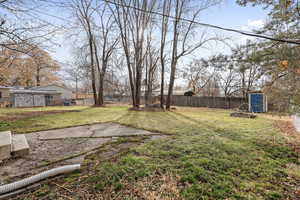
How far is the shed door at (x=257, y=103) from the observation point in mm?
10483

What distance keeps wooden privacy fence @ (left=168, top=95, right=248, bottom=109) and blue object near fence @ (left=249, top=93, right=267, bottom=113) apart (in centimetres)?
252

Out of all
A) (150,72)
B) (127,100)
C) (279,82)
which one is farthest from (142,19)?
(127,100)

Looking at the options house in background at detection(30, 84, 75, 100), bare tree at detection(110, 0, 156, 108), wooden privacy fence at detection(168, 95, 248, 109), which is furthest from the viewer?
house in background at detection(30, 84, 75, 100)

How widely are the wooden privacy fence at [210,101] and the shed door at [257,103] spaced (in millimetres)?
2519

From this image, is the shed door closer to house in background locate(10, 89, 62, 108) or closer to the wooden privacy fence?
the wooden privacy fence

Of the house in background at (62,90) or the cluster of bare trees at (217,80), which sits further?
the house in background at (62,90)

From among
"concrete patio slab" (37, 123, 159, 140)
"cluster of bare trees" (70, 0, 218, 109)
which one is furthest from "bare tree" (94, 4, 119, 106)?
"concrete patio slab" (37, 123, 159, 140)

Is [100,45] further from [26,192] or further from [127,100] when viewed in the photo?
[26,192]

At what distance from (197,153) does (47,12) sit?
230 inches

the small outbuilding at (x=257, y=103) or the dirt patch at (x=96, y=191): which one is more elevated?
the small outbuilding at (x=257, y=103)

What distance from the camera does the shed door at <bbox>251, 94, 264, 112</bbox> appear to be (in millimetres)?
10483

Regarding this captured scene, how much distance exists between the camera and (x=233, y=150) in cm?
253

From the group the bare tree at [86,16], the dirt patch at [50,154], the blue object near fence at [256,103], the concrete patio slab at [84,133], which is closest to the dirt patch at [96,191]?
the dirt patch at [50,154]

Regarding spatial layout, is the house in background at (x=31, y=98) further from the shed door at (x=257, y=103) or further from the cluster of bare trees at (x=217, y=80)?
the shed door at (x=257, y=103)
